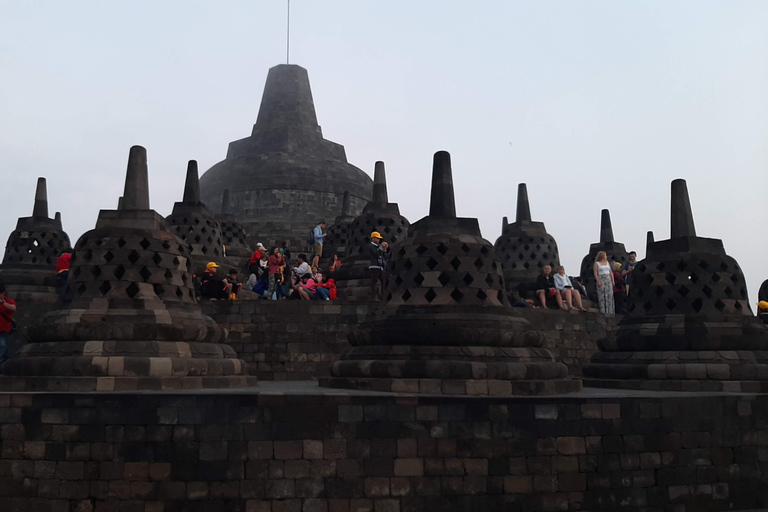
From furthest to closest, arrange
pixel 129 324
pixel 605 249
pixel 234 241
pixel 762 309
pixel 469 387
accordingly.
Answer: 1. pixel 234 241
2. pixel 605 249
3. pixel 762 309
4. pixel 129 324
5. pixel 469 387

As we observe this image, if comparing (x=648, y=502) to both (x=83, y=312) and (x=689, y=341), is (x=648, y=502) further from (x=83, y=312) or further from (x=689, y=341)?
(x=83, y=312)

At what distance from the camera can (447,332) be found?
9477 millimetres

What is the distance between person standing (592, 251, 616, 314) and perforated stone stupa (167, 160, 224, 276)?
397 inches

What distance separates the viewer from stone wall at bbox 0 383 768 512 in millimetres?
7785

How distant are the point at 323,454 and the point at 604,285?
10.6 metres

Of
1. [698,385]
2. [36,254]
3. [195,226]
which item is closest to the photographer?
[698,385]

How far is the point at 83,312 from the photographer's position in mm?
9805

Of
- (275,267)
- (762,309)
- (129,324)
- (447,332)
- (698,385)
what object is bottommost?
(698,385)

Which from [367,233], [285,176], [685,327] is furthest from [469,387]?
[285,176]

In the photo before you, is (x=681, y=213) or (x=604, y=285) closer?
(x=681, y=213)

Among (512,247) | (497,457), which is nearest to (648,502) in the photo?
(497,457)

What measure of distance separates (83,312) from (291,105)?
26.7m

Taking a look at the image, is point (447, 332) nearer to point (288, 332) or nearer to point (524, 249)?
point (288, 332)

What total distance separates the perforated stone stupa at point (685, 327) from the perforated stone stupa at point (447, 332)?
180 centimetres
